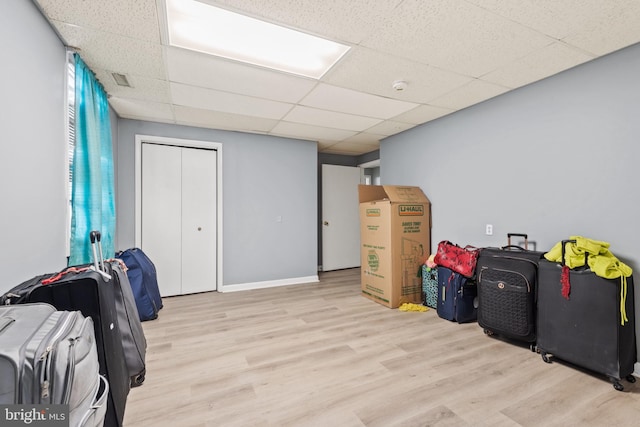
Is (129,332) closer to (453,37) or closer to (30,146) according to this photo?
(30,146)

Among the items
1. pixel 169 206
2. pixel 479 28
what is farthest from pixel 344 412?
pixel 169 206

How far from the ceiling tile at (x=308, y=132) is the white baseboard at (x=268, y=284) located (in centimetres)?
230

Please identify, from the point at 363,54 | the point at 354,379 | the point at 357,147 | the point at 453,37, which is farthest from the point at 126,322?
the point at 357,147

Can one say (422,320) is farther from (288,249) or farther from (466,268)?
(288,249)

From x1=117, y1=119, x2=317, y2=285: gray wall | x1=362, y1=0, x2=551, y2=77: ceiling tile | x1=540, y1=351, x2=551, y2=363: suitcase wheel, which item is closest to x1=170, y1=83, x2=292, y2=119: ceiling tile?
x1=117, y1=119, x2=317, y2=285: gray wall

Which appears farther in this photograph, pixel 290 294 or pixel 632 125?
pixel 290 294

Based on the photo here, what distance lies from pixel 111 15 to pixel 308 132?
2769 mm

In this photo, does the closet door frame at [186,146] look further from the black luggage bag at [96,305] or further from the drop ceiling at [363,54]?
the black luggage bag at [96,305]

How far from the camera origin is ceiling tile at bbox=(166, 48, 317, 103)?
2.24m

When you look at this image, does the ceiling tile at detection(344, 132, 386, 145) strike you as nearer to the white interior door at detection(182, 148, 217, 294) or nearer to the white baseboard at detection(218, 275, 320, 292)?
the white interior door at detection(182, 148, 217, 294)

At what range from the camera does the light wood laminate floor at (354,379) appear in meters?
1.60

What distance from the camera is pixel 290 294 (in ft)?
13.1

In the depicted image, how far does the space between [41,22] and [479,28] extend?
107 inches

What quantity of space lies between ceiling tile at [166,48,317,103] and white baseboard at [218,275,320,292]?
270cm
